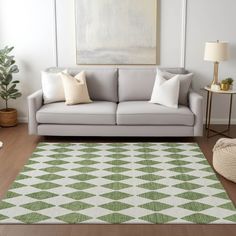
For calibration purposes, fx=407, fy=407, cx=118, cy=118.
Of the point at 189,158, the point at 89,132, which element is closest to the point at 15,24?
the point at 89,132

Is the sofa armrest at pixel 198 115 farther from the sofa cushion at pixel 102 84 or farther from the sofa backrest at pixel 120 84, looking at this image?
the sofa cushion at pixel 102 84

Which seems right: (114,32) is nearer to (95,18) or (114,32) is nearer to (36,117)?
(95,18)

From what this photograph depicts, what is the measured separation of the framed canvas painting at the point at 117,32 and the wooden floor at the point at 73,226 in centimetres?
118

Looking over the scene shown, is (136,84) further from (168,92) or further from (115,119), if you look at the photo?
(115,119)

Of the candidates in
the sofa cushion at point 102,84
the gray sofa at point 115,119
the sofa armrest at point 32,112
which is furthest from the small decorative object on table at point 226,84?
the sofa armrest at point 32,112

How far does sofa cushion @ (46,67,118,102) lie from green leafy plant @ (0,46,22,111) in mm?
766

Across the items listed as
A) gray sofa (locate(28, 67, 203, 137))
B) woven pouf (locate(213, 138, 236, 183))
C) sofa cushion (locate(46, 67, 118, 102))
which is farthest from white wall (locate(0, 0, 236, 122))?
woven pouf (locate(213, 138, 236, 183))

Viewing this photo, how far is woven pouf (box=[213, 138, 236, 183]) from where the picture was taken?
3.57m

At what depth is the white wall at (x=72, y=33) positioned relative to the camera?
527 cm

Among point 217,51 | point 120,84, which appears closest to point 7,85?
point 120,84

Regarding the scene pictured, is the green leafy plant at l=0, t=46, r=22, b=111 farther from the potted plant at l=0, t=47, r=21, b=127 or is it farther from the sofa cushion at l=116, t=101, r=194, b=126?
the sofa cushion at l=116, t=101, r=194, b=126

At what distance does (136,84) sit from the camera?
16.9 ft

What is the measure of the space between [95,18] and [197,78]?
157cm

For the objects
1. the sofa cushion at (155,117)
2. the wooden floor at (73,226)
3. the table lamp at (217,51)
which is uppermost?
the table lamp at (217,51)
